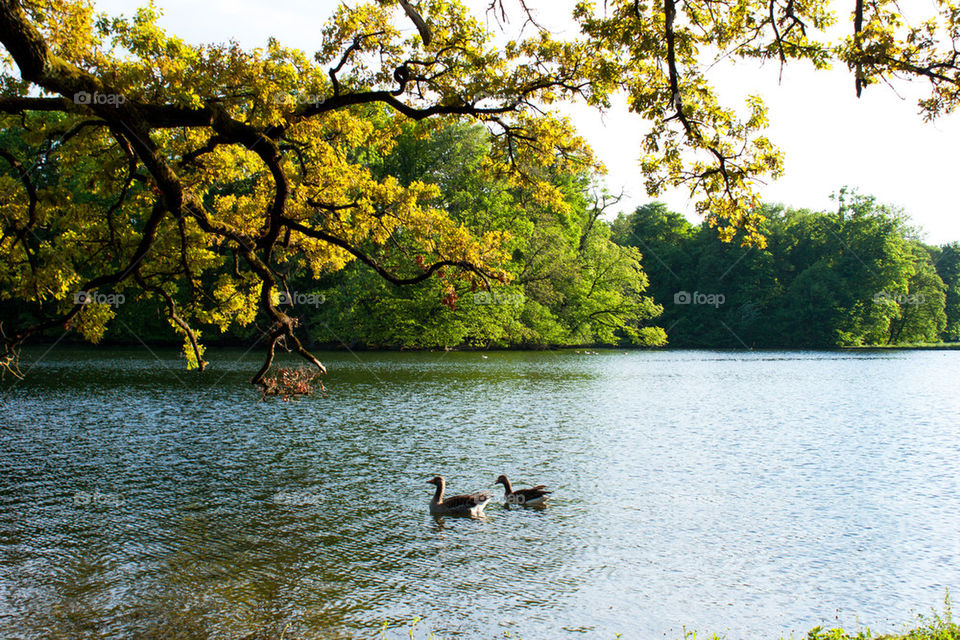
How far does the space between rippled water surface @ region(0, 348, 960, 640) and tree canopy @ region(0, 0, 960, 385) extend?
3.22 metres

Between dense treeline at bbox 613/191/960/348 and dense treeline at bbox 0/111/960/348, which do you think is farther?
dense treeline at bbox 613/191/960/348

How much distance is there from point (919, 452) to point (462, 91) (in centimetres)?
1646

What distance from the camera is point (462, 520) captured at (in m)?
12.9

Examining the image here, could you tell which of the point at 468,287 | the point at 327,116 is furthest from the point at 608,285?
the point at 327,116

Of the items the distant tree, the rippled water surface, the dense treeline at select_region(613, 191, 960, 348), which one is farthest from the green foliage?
the distant tree

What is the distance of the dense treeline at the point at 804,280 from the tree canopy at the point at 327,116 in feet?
217

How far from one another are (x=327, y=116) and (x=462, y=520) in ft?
28.8

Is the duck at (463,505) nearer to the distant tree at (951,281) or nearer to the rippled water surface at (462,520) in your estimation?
the rippled water surface at (462,520)

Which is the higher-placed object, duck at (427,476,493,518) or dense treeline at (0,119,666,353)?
dense treeline at (0,119,666,353)

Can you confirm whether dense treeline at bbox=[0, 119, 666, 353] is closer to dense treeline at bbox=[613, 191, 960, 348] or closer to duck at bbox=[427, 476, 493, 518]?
dense treeline at bbox=[613, 191, 960, 348]

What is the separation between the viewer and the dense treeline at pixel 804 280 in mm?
76375

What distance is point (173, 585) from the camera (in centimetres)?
971

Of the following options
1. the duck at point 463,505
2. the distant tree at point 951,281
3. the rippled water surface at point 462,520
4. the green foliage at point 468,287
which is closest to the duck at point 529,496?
the rippled water surface at point 462,520

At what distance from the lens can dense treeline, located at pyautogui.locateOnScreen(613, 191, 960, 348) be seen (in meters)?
76.4
